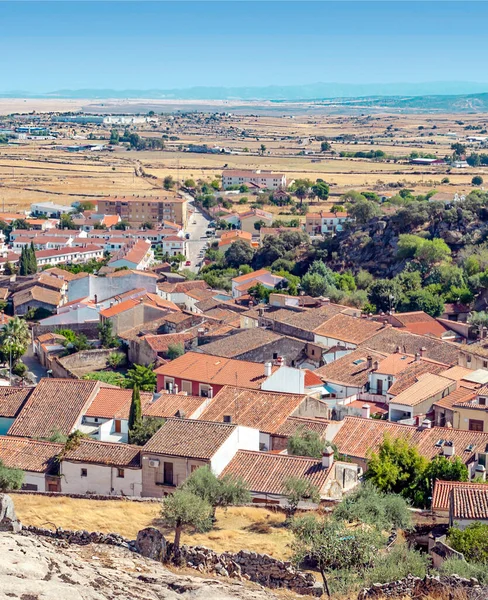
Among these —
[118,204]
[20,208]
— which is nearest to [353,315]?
[118,204]

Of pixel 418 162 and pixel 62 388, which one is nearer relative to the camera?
pixel 62 388

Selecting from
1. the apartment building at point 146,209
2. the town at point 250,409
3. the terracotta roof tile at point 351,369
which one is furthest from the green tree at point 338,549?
the apartment building at point 146,209

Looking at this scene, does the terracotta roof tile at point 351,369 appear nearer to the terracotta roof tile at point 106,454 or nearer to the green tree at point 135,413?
the green tree at point 135,413

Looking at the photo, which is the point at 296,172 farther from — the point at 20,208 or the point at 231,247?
the point at 231,247

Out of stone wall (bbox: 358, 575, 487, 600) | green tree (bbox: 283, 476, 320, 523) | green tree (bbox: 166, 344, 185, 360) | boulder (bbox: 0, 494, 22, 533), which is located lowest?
green tree (bbox: 166, 344, 185, 360)

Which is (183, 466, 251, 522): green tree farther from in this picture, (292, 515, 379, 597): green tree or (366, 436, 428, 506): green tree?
(292, 515, 379, 597): green tree

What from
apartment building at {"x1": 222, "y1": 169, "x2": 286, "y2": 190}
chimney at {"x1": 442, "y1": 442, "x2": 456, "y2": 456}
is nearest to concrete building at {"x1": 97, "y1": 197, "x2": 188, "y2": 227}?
apartment building at {"x1": 222, "y1": 169, "x2": 286, "y2": 190}

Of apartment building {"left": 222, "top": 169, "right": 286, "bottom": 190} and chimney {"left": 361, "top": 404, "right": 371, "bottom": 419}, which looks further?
apartment building {"left": 222, "top": 169, "right": 286, "bottom": 190}

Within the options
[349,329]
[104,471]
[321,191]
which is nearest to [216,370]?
[349,329]
